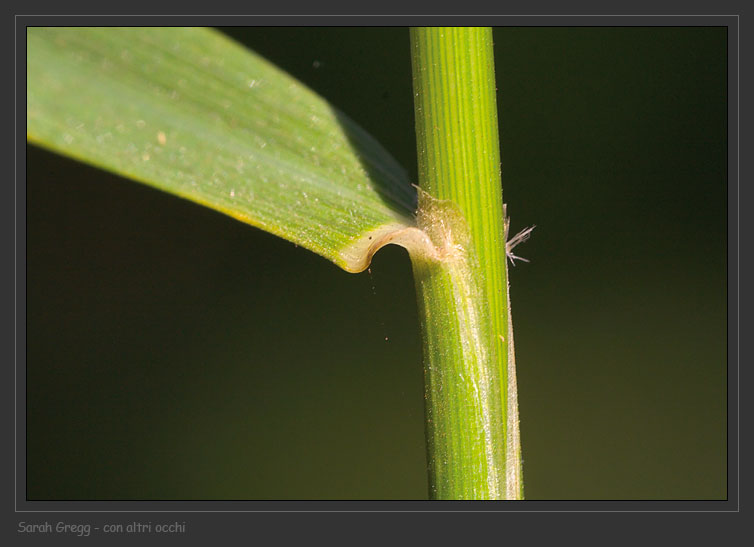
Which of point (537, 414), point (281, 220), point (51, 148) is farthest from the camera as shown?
point (537, 414)

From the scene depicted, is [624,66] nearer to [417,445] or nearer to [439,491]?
[417,445]

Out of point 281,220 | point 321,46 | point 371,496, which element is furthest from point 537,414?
point 281,220

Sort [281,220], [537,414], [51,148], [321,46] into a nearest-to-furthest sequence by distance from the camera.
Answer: [51,148], [281,220], [321,46], [537,414]

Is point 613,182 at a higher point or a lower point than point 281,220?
higher

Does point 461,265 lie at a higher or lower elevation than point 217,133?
lower
